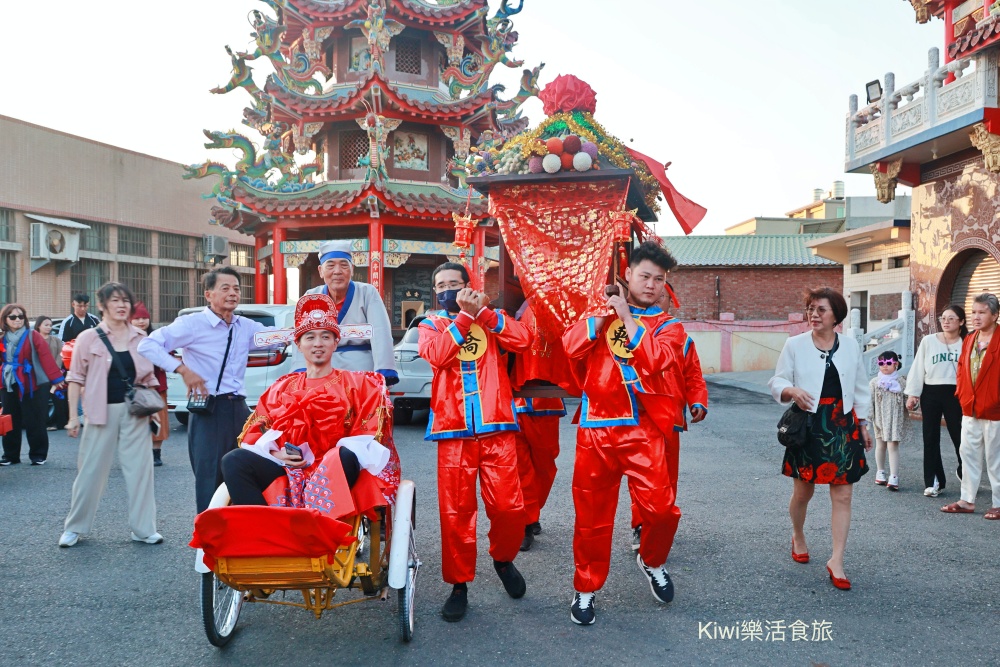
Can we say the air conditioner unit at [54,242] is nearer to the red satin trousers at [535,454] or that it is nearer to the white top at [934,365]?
the red satin trousers at [535,454]

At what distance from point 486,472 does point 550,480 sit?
3.80ft

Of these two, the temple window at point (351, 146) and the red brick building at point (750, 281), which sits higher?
the temple window at point (351, 146)

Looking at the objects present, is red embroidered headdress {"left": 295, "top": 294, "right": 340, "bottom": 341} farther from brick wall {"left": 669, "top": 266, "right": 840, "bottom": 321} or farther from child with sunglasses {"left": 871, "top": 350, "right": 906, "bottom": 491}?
brick wall {"left": 669, "top": 266, "right": 840, "bottom": 321}

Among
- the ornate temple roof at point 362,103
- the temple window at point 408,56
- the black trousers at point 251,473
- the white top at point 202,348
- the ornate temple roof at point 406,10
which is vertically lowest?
the black trousers at point 251,473

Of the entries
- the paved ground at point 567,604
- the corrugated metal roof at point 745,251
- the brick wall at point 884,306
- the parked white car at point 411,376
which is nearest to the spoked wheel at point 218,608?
the paved ground at point 567,604

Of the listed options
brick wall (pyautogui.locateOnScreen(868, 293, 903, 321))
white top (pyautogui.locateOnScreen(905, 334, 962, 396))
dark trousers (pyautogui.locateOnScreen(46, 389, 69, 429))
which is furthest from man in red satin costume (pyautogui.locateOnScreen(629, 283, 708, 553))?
brick wall (pyautogui.locateOnScreen(868, 293, 903, 321))

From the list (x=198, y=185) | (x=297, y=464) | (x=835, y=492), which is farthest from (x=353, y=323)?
(x=198, y=185)

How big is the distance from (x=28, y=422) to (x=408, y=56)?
13438 mm

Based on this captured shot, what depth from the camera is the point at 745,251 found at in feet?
84.0

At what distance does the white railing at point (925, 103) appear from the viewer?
9727 millimetres

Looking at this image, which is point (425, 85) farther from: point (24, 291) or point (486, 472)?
point (486, 472)

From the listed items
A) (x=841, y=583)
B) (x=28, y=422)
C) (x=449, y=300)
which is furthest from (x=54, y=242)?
(x=841, y=583)

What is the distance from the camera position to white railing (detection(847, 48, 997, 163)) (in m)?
9.73

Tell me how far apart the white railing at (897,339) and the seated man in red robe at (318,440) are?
10589 millimetres
